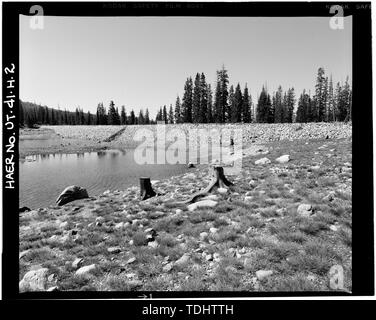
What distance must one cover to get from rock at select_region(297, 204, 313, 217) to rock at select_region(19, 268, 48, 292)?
4610 mm

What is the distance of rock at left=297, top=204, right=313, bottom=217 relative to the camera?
411 cm

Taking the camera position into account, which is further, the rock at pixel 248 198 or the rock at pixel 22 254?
the rock at pixel 248 198

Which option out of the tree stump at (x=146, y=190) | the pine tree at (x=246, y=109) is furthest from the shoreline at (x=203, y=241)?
the pine tree at (x=246, y=109)

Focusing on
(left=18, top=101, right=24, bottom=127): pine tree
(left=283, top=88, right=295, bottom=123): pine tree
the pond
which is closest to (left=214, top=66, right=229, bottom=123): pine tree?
(left=283, top=88, right=295, bottom=123): pine tree

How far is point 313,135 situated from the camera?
7340 mm

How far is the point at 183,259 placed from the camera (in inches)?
138

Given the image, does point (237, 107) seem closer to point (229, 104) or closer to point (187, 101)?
point (229, 104)

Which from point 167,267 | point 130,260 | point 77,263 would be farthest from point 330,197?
point 77,263

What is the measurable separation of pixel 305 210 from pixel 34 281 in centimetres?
488

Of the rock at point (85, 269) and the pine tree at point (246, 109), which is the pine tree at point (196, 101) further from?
the rock at point (85, 269)

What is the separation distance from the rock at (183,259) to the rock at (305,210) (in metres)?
2.33

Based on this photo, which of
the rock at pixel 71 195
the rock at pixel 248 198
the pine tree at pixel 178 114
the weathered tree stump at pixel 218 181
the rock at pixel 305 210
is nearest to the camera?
the rock at pixel 305 210

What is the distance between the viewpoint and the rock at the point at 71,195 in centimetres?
582

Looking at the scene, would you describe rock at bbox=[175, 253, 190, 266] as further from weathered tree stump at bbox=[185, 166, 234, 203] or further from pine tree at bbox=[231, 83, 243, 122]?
pine tree at bbox=[231, 83, 243, 122]
